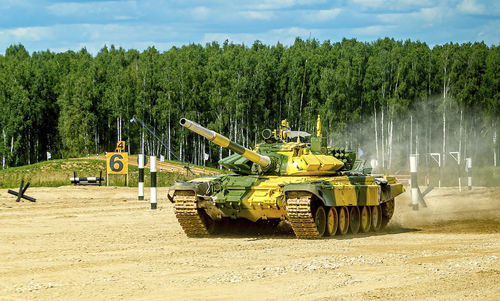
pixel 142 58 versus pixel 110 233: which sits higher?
pixel 142 58

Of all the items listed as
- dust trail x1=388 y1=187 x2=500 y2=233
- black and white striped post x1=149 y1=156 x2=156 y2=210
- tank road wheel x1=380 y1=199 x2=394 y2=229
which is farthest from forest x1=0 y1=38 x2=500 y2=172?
tank road wheel x1=380 y1=199 x2=394 y2=229

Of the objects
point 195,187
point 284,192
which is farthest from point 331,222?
point 195,187

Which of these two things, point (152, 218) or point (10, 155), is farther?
point (10, 155)

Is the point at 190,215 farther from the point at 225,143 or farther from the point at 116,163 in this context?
the point at 116,163

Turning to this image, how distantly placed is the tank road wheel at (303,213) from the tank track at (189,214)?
227 cm

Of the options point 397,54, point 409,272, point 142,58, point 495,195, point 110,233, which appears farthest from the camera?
point 142,58

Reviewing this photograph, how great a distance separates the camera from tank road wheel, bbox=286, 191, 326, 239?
1702 cm

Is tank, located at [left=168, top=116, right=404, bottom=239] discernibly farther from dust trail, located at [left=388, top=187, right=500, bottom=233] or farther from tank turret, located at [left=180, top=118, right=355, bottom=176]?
dust trail, located at [left=388, top=187, right=500, bottom=233]

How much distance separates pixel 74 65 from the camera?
352 feet

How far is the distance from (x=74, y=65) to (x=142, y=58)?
1096 centimetres

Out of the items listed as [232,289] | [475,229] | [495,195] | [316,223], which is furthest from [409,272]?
[495,195]

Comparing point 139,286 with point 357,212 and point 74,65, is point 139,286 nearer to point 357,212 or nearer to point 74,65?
point 357,212

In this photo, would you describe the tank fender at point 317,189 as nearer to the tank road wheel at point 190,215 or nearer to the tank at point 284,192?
the tank at point 284,192

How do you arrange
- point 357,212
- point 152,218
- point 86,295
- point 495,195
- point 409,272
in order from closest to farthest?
1. point 86,295
2. point 409,272
3. point 357,212
4. point 152,218
5. point 495,195
